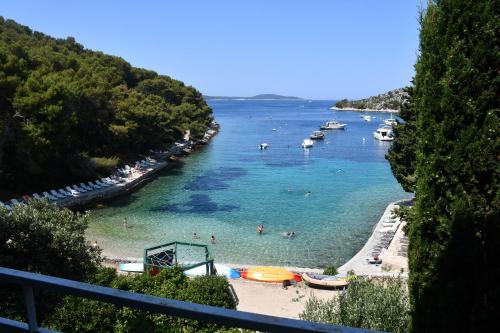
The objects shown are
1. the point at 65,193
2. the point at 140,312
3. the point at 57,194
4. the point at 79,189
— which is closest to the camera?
the point at 140,312

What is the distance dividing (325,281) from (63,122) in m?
21.1

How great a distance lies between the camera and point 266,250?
22.9m

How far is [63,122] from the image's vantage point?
29359mm

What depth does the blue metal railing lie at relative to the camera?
155cm

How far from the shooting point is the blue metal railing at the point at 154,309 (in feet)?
5.10

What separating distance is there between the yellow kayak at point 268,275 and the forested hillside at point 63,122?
1710 centimetres

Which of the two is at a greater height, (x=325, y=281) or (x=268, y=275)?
(x=325, y=281)

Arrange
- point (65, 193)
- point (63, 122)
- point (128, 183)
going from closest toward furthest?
1. point (63, 122)
2. point (65, 193)
3. point (128, 183)

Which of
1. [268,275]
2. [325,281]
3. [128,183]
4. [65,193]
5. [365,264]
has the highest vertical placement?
[65,193]

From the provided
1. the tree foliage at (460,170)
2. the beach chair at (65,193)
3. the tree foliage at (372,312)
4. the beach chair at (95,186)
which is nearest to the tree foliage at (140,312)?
the tree foliage at (372,312)

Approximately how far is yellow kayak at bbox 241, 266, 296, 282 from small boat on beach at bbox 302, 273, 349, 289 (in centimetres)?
73

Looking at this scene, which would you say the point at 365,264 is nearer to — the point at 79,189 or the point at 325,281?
the point at 325,281

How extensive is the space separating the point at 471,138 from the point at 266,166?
45.8 meters

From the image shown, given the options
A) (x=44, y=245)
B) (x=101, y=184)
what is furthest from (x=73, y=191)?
(x=44, y=245)
